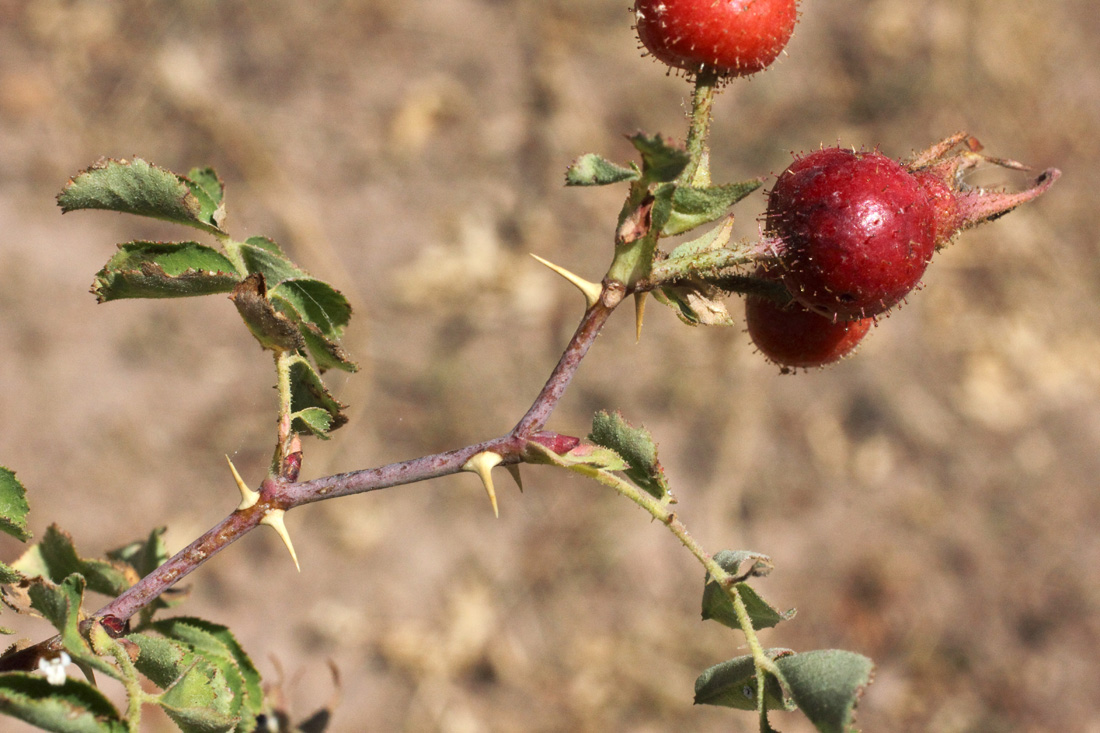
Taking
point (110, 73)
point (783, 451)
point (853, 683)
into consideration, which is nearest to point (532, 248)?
point (783, 451)

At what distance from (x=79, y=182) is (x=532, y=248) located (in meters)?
4.69

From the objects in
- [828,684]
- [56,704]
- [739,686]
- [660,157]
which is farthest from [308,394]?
[828,684]

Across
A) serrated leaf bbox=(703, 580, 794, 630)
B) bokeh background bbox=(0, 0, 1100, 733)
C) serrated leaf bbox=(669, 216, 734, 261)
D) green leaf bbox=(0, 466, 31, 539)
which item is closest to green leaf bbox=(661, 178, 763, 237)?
serrated leaf bbox=(669, 216, 734, 261)

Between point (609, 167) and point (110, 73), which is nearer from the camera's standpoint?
point (609, 167)

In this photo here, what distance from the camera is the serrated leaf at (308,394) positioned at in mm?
1762

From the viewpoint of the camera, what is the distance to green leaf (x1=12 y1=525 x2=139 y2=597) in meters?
1.85

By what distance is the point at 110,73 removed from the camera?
240 inches

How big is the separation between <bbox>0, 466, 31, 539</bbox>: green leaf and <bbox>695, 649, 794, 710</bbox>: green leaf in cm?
124

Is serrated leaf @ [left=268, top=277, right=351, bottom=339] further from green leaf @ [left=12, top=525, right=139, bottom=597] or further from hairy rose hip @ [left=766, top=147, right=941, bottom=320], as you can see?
hairy rose hip @ [left=766, top=147, right=941, bottom=320]

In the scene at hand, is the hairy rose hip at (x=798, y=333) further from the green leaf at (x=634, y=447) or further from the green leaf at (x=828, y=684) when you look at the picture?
the green leaf at (x=828, y=684)

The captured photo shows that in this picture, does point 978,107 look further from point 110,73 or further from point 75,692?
point 75,692

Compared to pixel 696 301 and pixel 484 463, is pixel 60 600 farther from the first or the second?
pixel 696 301

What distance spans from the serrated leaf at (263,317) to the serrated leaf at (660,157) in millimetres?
664

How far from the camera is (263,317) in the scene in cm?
160
